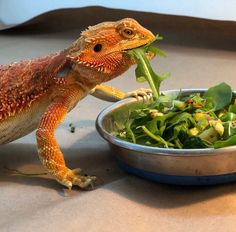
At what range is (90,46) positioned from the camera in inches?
49.8

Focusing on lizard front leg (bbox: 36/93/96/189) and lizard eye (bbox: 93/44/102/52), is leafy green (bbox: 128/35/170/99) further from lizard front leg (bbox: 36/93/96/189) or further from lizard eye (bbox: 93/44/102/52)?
lizard front leg (bbox: 36/93/96/189)

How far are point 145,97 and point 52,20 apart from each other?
1688 millimetres

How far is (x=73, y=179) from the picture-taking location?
1254 mm

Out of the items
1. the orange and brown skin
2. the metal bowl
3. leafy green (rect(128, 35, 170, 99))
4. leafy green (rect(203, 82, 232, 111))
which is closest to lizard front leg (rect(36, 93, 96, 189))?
the orange and brown skin

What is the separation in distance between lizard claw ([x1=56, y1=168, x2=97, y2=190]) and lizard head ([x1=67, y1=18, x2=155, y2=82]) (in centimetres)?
24

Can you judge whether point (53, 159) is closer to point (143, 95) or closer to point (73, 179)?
point (73, 179)

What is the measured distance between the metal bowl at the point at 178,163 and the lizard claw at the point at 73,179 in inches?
3.5

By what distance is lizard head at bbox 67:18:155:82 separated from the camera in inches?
49.7

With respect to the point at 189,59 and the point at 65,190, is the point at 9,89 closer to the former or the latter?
the point at 65,190

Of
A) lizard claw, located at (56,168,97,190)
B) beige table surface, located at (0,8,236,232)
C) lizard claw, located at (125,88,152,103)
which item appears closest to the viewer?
beige table surface, located at (0,8,236,232)

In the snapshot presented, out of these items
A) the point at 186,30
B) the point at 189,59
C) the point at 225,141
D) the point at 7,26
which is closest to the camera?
the point at 225,141

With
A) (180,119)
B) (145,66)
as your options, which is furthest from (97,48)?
(180,119)

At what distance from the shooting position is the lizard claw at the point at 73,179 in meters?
1.25

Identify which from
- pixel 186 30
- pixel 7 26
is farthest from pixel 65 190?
pixel 7 26
